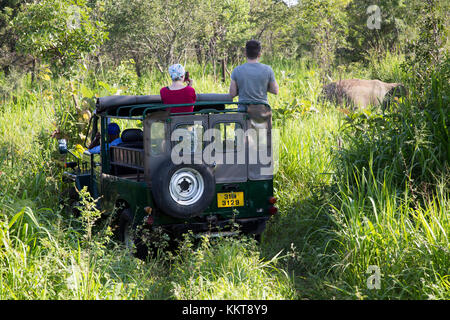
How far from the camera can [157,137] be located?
5727mm

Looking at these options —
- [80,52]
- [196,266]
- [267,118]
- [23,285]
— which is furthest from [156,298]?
[80,52]

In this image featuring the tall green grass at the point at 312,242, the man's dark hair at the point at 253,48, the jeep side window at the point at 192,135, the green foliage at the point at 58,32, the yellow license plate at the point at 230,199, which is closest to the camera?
the tall green grass at the point at 312,242

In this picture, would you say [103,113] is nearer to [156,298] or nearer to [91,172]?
[91,172]

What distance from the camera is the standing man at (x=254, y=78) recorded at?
24.2ft

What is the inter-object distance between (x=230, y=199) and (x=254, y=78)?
1.97 m

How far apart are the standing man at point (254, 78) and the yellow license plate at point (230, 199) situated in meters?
1.69

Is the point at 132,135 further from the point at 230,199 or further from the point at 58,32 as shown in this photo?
the point at 58,32

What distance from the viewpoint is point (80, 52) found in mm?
10492

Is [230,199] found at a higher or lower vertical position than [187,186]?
lower

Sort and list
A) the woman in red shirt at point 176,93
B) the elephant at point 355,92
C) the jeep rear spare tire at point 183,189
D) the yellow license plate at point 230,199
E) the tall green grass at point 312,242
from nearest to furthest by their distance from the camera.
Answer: the tall green grass at point 312,242 < the jeep rear spare tire at point 183,189 < the yellow license plate at point 230,199 < the woman in red shirt at point 176,93 < the elephant at point 355,92

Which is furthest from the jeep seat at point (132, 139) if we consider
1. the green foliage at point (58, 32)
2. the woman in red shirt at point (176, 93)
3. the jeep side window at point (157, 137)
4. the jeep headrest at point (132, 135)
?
the green foliage at point (58, 32)

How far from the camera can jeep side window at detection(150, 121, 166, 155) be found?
5.71 meters

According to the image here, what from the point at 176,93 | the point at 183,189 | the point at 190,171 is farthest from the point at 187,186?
the point at 176,93

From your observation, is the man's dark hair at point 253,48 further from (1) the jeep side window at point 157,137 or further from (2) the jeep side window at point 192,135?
(1) the jeep side window at point 157,137
